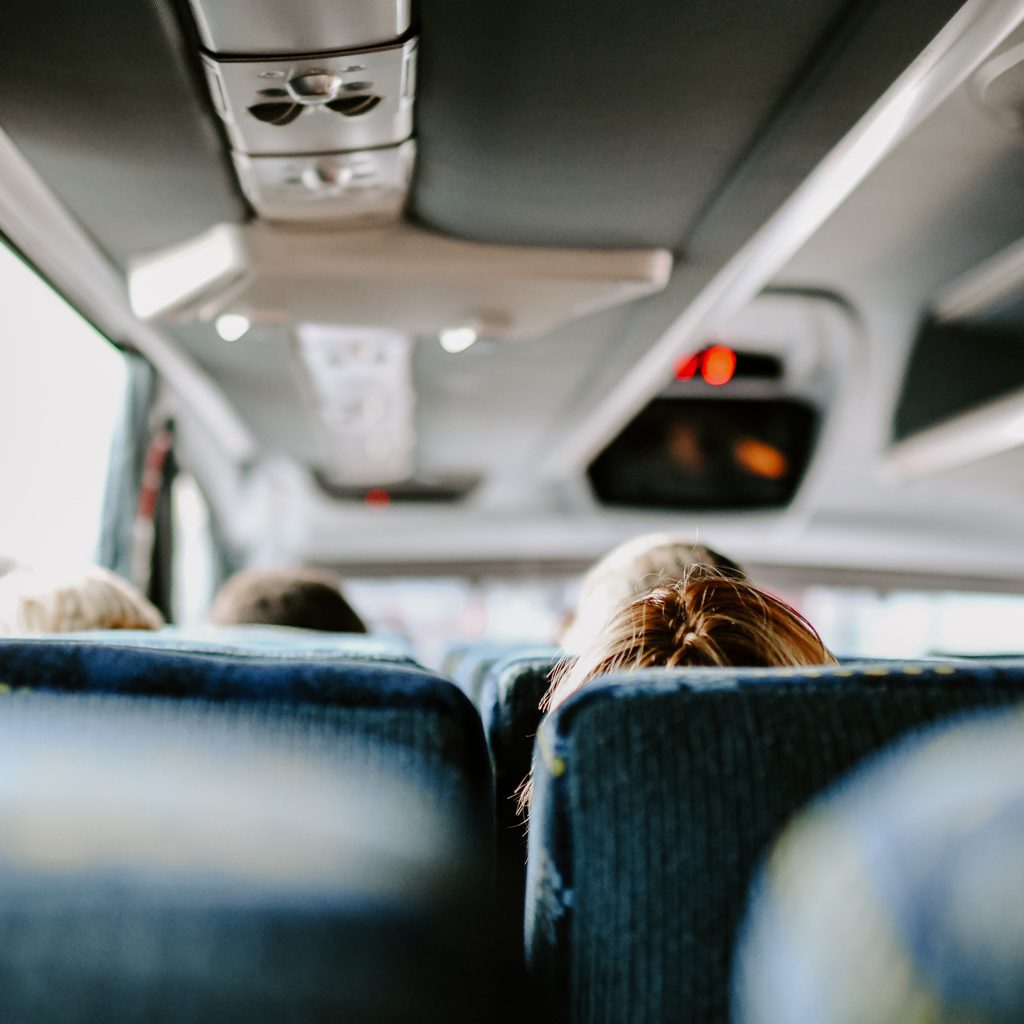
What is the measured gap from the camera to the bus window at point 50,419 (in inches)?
113

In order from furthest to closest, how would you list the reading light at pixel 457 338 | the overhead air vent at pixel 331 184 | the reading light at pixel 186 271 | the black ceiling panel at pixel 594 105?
the reading light at pixel 457 338, the reading light at pixel 186 271, the overhead air vent at pixel 331 184, the black ceiling panel at pixel 594 105

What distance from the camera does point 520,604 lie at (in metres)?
6.31

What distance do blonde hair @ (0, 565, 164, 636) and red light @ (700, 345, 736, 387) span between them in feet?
10.9

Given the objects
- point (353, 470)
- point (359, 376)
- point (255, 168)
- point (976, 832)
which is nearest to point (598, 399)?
point (359, 376)

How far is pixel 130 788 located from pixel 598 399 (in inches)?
150

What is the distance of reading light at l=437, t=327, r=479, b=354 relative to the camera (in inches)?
131

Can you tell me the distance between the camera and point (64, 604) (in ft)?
6.77

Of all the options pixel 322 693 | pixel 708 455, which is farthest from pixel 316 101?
pixel 708 455

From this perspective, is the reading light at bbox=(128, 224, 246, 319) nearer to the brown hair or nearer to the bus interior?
the bus interior

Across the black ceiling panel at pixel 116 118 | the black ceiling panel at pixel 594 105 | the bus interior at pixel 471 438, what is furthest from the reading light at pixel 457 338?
the black ceiling panel at pixel 116 118

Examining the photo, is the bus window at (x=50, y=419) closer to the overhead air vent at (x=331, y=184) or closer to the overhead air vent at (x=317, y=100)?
the overhead air vent at (x=331, y=184)

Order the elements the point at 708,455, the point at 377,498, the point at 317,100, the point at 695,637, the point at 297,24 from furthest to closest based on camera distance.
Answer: the point at 377,498, the point at 708,455, the point at 317,100, the point at 297,24, the point at 695,637

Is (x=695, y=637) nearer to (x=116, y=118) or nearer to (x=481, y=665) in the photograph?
(x=481, y=665)

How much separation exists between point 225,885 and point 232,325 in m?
2.76
